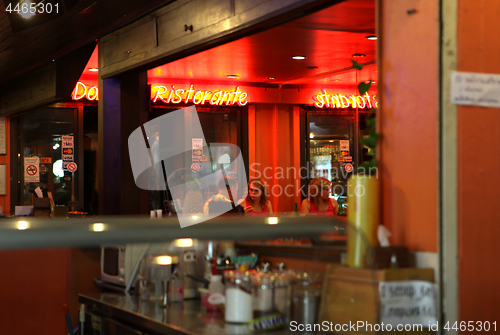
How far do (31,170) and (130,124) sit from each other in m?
4.15

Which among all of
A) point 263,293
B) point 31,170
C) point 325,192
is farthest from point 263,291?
point 31,170

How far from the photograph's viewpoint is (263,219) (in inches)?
58.5

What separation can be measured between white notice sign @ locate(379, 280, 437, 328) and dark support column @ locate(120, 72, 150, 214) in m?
4.39

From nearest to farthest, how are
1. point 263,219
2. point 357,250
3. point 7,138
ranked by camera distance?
1. point 263,219
2. point 357,250
3. point 7,138

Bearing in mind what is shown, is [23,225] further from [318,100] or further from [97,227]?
[318,100]

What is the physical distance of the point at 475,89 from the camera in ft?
7.72

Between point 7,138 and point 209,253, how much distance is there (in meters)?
8.97

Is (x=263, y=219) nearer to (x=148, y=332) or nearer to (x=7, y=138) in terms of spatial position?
(x=148, y=332)

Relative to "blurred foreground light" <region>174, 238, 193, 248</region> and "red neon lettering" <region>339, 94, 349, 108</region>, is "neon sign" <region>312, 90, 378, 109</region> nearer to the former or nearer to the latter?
"red neon lettering" <region>339, 94, 349, 108</region>

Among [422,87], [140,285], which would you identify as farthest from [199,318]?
[422,87]

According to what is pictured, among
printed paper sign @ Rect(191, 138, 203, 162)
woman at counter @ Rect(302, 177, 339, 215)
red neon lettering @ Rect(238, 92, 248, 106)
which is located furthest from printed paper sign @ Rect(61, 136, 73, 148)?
woman at counter @ Rect(302, 177, 339, 215)

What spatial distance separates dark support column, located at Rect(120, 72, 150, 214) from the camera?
613 cm

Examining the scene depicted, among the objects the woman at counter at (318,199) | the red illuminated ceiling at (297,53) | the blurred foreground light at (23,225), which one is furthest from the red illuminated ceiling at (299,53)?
the blurred foreground light at (23,225)

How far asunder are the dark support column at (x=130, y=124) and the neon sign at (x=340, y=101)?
4226 millimetres
